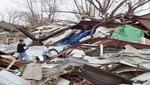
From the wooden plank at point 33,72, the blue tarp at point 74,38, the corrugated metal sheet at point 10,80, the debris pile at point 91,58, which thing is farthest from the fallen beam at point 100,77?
the blue tarp at point 74,38

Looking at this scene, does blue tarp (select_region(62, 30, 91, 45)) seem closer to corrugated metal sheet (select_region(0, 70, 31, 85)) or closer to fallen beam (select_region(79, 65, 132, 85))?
corrugated metal sheet (select_region(0, 70, 31, 85))

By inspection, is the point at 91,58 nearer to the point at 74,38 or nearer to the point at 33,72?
the point at 33,72

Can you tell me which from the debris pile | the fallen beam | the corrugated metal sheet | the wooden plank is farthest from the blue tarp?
the fallen beam

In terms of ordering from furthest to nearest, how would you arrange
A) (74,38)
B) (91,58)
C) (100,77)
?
(74,38)
(91,58)
(100,77)

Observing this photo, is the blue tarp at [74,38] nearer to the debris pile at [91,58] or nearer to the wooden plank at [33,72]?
the debris pile at [91,58]

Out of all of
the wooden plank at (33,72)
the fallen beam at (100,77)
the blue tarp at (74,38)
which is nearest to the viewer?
the fallen beam at (100,77)

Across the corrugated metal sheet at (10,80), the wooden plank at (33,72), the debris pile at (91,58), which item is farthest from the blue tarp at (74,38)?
the corrugated metal sheet at (10,80)

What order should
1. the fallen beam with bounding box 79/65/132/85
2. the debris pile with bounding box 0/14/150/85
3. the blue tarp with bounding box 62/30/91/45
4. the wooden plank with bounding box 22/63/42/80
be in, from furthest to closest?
the blue tarp with bounding box 62/30/91/45 → the wooden plank with bounding box 22/63/42/80 → the debris pile with bounding box 0/14/150/85 → the fallen beam with bounding box 79/65/132/85

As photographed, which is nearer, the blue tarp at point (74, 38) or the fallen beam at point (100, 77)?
the fallen beam at point (100, 77)

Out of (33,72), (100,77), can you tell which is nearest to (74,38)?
(33,72)

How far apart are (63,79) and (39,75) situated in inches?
27.5

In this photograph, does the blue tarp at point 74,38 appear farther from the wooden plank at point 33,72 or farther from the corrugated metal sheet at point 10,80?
the corrugated metal sheet at point 10,80

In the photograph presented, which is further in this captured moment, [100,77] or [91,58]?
[91,58]

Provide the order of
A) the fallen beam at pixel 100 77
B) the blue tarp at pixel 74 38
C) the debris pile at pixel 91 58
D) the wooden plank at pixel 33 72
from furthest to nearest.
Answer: the blue tarp at pixel 74 38
the wooden plank at pixel 33 72
the debris pile at pixel 91 58
the fallen beam at pixel 100 77
